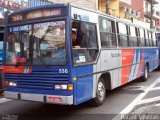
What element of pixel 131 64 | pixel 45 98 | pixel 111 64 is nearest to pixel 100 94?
pixel 111 64

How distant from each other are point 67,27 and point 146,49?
818 cm

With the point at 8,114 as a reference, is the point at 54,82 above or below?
above

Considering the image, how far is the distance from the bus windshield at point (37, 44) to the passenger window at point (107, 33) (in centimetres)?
198

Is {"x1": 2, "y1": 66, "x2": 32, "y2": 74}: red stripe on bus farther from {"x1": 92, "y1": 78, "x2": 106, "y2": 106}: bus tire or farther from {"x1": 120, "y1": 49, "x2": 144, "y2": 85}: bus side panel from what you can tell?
{"x1": 120, "y1": 49, "x2": 144, "y2": 85}: bus side panel

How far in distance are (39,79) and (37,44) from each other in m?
0.85

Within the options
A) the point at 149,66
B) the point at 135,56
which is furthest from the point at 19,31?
the point at 149,66

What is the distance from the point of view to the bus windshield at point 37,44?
6.96 metres

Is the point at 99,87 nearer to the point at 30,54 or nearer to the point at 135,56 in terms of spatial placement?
the point at 30,54

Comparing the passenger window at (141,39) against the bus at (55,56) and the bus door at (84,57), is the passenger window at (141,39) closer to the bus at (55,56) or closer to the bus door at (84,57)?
the bus at (55,56)

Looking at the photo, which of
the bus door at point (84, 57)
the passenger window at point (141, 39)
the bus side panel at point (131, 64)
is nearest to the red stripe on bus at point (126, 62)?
the bus side panel at point (131, 64)

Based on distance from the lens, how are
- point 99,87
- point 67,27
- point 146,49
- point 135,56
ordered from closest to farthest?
point 67,27, point 99,87, point 135,56, point 146,49

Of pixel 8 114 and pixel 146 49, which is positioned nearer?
pixel 8 114

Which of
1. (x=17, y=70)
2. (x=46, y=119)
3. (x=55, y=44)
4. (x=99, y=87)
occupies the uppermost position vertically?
(x=55, y=44)

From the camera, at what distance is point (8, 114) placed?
7875mm
